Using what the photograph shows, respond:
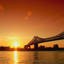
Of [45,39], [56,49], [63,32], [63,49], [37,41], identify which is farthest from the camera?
[63,49]

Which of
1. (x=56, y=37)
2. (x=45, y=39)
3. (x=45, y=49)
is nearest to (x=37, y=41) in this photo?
(x=45, y=39)

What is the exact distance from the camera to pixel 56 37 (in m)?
88.4

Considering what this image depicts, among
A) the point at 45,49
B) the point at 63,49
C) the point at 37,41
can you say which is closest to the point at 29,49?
the point at 45,49

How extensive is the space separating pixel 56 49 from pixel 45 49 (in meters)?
17.3

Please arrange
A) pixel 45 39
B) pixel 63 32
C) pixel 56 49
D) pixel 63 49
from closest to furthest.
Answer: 1. pixel 63 32
2. pixel 45 39
3. pixel 56 49
4. pixel 63 49

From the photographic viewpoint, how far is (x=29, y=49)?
160m

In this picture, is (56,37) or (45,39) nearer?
(56,37)

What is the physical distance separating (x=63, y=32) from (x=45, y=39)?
17.0 meters

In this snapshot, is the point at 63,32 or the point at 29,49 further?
the point at 29,49

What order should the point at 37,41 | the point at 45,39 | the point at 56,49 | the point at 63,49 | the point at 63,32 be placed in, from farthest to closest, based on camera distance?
the point at 63,49 < the point at 56,49 < the point at 37,41 < the point at 45,39 < the point at 63,32

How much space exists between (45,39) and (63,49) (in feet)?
217

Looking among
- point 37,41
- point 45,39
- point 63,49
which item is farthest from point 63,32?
point 63,49

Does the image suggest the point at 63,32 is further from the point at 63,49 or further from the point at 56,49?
the point at 63,49

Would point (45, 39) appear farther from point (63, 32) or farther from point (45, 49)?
point (45, 49)
